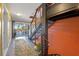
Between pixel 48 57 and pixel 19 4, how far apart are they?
894 millimetres

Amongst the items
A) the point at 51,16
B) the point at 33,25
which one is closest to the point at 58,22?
the point at 51,16

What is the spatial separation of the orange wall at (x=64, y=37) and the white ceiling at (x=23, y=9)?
1.22ft

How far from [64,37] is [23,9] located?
722 millimetres

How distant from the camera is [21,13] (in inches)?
72.9

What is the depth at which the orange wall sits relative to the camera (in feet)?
5.87

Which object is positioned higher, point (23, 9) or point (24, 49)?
point (23, 9)

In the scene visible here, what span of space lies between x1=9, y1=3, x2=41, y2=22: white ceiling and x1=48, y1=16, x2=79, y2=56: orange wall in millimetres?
373

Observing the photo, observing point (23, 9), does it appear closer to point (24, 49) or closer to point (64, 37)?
point (24, 49)

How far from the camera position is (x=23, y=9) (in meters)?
1.85

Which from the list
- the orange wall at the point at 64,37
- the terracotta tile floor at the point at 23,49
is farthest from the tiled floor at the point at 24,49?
the orange wall at the point at 64,37

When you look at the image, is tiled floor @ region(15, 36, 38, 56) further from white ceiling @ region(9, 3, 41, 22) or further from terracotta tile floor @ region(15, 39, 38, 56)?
white ceiling @ region(9, 3, 41, 22)

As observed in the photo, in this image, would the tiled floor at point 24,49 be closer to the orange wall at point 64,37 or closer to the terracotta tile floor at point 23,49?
the terracotta tile floor at point 23,49

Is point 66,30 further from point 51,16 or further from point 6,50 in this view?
point 6,50

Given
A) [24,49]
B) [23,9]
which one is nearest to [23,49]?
[24,49]
